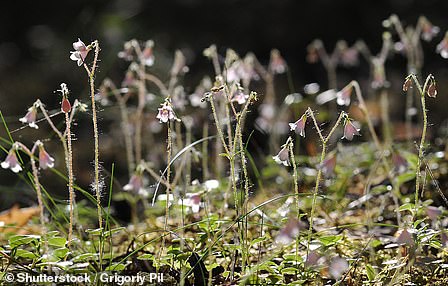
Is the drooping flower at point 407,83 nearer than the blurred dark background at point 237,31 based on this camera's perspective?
Yes

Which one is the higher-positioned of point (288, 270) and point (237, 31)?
point (237, 31)

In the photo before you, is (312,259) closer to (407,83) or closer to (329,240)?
(329,240)

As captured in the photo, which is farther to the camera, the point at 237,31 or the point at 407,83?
the point at 237,31

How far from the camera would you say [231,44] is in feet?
22.3

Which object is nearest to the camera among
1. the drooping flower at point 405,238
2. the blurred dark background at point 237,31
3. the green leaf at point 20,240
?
the drooping flower at point 405,238

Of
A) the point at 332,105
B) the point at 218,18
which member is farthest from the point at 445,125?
the point at 218,18

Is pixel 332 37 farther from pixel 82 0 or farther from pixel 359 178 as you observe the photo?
pixel 359 178

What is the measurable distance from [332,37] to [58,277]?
5294mm

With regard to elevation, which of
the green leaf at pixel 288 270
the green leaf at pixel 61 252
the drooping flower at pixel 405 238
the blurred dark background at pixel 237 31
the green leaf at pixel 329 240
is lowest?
the green leaf at pixel 288 270

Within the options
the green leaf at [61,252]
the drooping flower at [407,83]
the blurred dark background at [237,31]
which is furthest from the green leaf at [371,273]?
the blurred dark background at [237,31]

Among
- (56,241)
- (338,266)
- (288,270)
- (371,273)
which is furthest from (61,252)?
(371,273)

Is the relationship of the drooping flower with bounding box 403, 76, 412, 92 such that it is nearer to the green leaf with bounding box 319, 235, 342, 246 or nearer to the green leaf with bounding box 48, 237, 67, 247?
the green leaf with bounding box 319, 235, 342, 246

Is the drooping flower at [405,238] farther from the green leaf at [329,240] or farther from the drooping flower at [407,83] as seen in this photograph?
the drooping flower at [407,83]

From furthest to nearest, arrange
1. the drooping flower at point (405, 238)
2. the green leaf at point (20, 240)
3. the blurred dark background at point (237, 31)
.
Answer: the blurred dark background at point (237, 31), the green leaf at point (20, 240), the drooping flower at point (405, 238)
